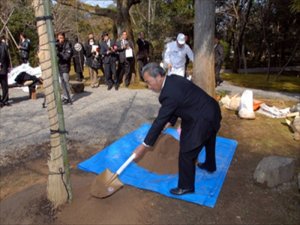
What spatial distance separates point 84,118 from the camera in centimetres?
629

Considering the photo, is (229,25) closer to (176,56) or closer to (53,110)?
(176,56)

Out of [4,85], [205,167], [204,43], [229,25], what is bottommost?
[205,167]

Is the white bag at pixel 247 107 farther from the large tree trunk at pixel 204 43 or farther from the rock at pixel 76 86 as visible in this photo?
the rock at pixel 76 86

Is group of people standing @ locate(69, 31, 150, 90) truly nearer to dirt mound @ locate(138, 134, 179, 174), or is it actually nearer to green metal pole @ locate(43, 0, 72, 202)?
dirt mound @ locate(138, 134, 179, 174)

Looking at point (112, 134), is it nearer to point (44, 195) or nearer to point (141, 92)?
point (44, 195)

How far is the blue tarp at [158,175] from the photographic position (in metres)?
3.39

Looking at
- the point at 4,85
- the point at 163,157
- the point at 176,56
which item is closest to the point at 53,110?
the point at 163,157

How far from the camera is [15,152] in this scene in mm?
4500

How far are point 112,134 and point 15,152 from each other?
64.1 inches

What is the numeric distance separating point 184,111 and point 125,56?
6.66m

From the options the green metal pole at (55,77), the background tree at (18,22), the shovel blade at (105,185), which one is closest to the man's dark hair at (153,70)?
the green metal pole at (55,77)

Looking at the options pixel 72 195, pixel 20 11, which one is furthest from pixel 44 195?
pixel 20 11

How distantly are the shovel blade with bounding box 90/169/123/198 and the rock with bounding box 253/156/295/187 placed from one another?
5.70ft

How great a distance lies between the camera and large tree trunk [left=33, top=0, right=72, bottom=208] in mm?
2613
